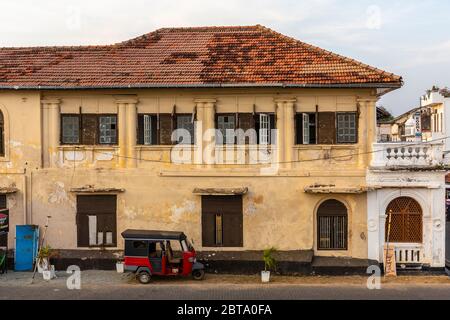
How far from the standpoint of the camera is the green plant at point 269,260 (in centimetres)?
1880

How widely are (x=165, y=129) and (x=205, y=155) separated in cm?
167

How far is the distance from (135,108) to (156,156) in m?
1.83

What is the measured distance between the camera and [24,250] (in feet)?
67.2

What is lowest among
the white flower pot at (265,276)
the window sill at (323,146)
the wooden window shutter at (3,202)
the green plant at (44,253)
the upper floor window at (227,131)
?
the white flower pot at (265,276)

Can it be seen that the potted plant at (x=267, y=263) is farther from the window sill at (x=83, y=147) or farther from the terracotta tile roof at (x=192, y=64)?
the window sill at (x=83, y=147)

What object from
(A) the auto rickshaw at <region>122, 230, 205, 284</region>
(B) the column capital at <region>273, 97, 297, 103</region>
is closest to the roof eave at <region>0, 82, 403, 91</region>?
(B) the column capital at <region>273, 97, 297, 103</region>

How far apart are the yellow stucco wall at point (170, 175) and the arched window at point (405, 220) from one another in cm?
98

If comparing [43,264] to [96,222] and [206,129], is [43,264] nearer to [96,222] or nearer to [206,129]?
[96,222]

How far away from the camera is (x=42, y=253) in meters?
19.5

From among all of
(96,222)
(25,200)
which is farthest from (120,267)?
(25,200)

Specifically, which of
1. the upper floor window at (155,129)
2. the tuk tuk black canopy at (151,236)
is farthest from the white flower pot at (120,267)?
the upper floor window at (155,129)

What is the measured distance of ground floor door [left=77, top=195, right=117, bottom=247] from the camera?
2106 cm
